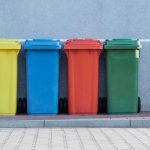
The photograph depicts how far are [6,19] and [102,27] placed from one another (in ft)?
6.48

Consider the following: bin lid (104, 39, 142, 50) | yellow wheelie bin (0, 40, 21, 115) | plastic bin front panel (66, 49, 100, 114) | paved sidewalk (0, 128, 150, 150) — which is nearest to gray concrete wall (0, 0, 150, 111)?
bin lid (104, 39, 142, 50)

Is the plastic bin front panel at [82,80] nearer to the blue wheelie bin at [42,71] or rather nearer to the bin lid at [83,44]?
the bin lid at [83,44]

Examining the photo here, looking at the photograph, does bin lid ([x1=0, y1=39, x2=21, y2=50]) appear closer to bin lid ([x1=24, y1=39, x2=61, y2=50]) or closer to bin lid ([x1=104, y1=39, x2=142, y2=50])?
bin lid ([x1=24, y1=39, x2=61, y2=50])

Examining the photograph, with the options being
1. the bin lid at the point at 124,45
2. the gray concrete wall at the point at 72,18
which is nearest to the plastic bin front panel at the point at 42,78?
the bin lid at the point at 124,45

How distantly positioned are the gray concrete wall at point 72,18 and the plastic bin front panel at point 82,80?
1.34 meters

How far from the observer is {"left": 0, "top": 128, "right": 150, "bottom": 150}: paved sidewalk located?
7.46 meters

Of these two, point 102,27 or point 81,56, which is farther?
point 102,27

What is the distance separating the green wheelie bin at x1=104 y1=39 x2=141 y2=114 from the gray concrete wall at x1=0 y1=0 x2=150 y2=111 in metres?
1.25

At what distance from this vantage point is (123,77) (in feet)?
34.2

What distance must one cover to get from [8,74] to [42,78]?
61 centimetres

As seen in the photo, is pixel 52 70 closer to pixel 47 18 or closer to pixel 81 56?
pixel 81 56

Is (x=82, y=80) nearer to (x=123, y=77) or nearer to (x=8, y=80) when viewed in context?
(x=123, y=77)

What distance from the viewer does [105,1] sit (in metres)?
11.7

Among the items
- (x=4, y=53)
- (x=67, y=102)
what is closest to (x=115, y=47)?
(x=67, y=102)
